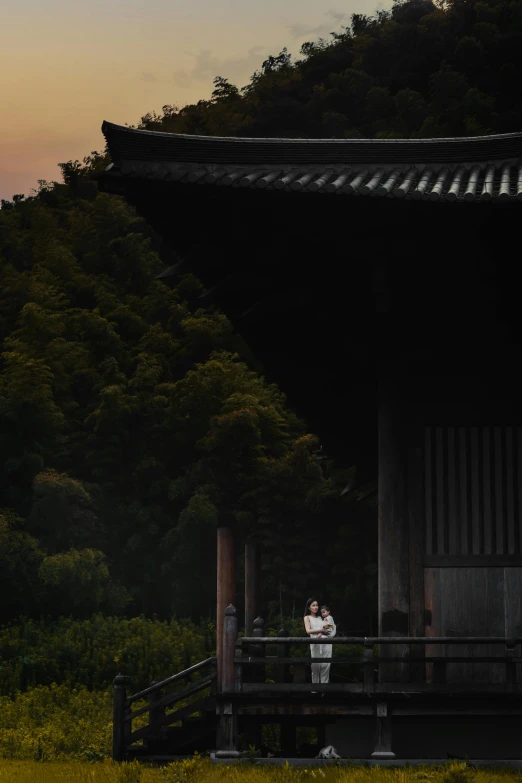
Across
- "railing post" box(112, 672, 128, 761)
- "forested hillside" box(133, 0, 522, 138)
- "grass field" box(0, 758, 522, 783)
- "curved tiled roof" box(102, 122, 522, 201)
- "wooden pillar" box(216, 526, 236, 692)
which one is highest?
"forested hillside" box(133, 0, 522, 138)

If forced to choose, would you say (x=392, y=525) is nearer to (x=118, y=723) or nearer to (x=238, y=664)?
(x=238, y=664)

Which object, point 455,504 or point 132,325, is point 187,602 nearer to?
point 132,325

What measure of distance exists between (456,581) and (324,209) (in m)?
3.73

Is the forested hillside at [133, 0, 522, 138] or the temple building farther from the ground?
the forested hillside at [133, 0, 522, 138]

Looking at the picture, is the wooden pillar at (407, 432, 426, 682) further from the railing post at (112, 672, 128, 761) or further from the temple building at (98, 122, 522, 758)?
the railing post at (112, 672, 128, 761)

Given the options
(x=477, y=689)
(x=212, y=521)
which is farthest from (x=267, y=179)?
(x=212, y=521)

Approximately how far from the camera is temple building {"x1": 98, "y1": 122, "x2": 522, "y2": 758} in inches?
374

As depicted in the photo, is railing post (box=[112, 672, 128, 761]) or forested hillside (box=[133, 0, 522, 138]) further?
forested hillside (box=[133, 0, 522, 138])

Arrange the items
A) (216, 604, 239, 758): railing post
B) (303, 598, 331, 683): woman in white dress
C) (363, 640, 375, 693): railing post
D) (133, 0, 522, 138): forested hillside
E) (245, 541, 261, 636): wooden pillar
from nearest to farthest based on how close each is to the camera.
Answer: (363, 640, 375, 693): railing post
(216, 604, 239, 758): railing post
(303, 598, 331, 683): woman in white dress
(245, 541, 261, 636): wooden pillar
(133, 0, 522, 138): forested hillside

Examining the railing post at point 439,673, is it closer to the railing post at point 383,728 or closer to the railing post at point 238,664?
the railing post at point 383,728

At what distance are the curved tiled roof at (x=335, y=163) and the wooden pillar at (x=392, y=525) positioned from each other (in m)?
2.05

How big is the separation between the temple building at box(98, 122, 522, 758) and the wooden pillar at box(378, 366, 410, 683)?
0.02 metres

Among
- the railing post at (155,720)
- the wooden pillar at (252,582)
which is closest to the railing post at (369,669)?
the railing post at (155,720)

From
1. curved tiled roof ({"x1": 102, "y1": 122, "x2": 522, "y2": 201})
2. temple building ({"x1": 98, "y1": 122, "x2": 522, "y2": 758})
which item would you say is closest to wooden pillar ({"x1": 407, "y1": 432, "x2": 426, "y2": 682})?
temple building ({"x1": 98, "y1": 122, "x2": 522, "y2": 758})
